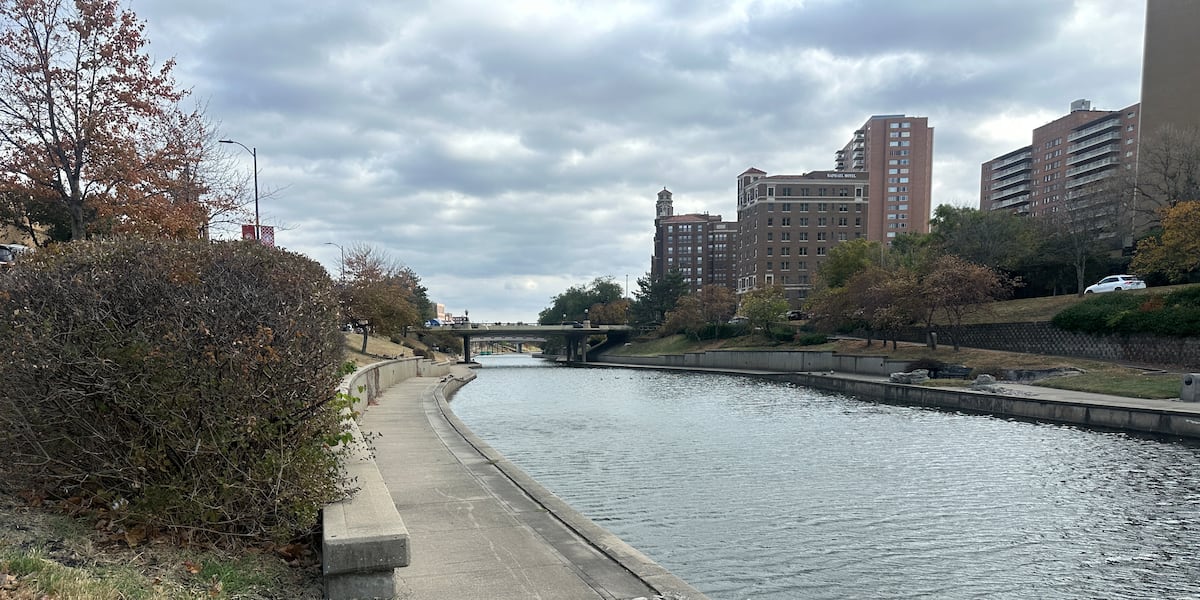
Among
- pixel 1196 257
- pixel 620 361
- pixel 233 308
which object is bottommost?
pixel 620 361

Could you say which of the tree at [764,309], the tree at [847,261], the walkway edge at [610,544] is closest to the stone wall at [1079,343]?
the tree at [764,309]

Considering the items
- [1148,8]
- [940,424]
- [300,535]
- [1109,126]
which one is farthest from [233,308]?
[1109,126]

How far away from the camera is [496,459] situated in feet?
42.9

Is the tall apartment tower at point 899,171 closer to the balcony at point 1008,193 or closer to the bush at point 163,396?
the balcony at point 1008,193

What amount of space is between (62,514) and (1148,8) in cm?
8310

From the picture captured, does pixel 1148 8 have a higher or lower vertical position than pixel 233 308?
higher

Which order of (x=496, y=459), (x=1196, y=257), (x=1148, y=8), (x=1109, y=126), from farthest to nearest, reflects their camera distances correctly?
(x=1109, y=126), (x=1148, y=8), (x=1196, y=257), (x=496, y=459)

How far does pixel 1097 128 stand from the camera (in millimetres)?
117625

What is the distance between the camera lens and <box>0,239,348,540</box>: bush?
573cm

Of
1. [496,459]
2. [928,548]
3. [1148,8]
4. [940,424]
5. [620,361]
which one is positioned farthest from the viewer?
[620,361]

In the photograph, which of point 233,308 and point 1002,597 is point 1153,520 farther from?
point 233,308

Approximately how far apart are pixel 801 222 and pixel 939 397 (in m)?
89.5

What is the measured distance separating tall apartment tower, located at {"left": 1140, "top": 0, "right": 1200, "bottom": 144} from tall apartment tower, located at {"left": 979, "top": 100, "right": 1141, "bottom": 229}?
114 ft

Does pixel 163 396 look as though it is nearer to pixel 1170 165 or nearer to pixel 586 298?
pixel 1170 165
